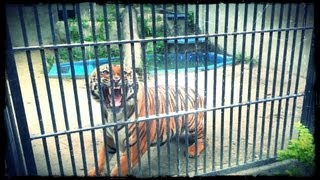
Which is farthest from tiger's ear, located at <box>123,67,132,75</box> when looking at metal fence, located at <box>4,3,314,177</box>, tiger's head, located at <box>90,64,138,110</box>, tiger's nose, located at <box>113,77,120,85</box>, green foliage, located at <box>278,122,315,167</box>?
green foliage, located at <box>278,122,315,167</box>

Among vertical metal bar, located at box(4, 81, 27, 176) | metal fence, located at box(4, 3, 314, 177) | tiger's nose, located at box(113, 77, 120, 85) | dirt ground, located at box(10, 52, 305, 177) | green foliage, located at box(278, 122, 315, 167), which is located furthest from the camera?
tiger's nose, located at box(113, 77, 120, 85)

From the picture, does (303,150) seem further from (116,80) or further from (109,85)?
(109,85)

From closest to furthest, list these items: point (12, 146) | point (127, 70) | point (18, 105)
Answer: point (12, 146)
point (18, 105)
point (127, 70)

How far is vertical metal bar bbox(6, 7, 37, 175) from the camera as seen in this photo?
218 cm

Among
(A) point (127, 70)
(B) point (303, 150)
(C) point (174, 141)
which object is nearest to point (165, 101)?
(A) point (127, 70)

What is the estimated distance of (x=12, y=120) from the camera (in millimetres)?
2307

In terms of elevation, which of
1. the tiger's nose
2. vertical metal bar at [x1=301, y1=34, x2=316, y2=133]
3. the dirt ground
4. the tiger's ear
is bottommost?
the dirt ground

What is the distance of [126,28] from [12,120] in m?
5.42

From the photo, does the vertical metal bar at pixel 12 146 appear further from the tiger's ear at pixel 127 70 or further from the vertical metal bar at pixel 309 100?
the vertical metal bar at pixel 309 100

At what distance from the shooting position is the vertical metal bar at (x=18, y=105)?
2.18 m

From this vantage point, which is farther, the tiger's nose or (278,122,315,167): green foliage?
the tiger's nose

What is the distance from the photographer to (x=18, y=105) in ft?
7.66

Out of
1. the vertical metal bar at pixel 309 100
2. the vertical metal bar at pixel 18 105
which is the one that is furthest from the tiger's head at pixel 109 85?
the vertical metal bar at pixel 309 100

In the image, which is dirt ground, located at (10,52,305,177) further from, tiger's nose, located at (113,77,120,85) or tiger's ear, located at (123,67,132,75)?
tiger's ear, located at (123,67,132,75)
